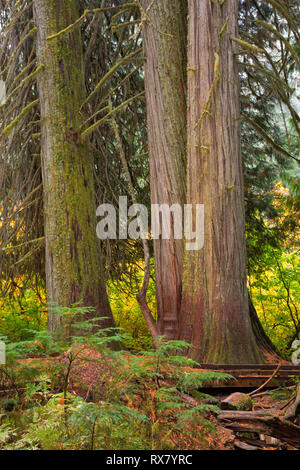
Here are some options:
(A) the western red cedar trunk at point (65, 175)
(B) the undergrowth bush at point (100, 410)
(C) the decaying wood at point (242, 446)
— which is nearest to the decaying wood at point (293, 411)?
(C) the decaying wood at point (242, 446)

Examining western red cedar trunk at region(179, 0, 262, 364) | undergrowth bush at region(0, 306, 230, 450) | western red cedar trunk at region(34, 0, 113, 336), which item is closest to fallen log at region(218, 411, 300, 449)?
undergrowth bush at region(0, 306, 230, 450)

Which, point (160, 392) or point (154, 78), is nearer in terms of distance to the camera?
point (160, 392)

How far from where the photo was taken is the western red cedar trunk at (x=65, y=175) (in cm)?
580

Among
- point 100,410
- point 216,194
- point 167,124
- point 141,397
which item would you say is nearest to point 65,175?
point 167,124

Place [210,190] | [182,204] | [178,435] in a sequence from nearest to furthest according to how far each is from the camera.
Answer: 1. [178,435]
2. [210,190]
3. [182,204]

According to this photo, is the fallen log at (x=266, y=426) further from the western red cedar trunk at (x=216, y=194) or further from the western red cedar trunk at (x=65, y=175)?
the western red cedar trunk at (x=65, y=175)

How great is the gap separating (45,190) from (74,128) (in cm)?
85

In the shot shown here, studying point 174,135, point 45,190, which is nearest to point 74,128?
point 45,190

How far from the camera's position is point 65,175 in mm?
5973

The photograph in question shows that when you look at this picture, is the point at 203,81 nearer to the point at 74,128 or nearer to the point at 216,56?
the point at 216,56

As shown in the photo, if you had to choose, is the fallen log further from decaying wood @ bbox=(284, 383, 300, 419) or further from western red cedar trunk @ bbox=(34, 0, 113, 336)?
western red cedar trunk @ bbox=(34, 0, 113, 336)
